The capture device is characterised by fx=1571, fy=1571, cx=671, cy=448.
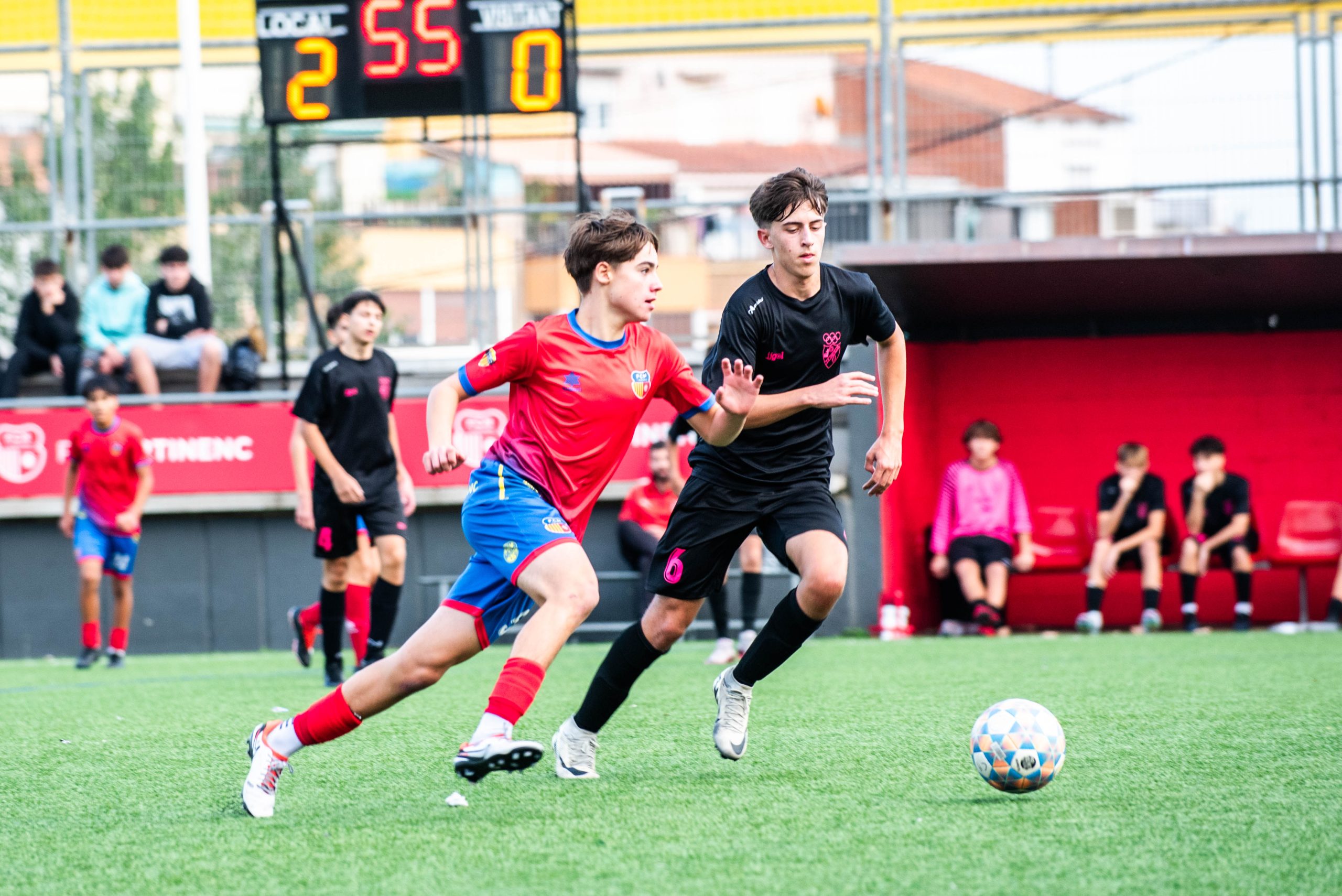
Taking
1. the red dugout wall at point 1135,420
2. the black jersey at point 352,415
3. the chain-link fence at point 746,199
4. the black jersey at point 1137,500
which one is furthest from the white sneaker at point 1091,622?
the black jersey at point 352,415

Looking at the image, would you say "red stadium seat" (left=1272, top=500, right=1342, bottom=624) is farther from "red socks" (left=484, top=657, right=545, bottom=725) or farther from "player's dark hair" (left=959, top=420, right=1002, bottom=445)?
"red socks" (left=484, top=657, right=545, bottom=725)

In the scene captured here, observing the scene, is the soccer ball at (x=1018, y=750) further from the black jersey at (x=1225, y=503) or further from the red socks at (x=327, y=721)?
the black jersey at (x=1225, y=503)

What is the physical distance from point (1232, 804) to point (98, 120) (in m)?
13.1

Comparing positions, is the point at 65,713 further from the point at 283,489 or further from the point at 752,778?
the point at 283,489

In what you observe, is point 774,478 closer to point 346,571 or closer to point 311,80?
point 346,571

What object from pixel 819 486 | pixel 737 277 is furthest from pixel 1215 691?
pixel 737 277

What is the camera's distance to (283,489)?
12.7 meters

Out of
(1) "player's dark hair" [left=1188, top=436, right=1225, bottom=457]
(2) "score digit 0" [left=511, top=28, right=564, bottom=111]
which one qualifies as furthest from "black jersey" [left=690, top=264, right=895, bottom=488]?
(1) "player's dark hair" [left=1188, top=436, right=1225, bottom=457]

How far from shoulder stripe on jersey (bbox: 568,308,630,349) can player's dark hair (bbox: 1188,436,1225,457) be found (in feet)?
30.3

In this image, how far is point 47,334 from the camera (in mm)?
13578

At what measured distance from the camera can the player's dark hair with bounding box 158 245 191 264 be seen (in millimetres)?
13094

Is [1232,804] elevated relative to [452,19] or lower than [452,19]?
lower

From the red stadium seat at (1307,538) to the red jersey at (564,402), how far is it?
9.65 m

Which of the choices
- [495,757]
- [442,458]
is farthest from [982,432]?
[495,757]
